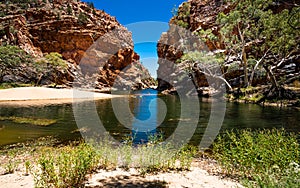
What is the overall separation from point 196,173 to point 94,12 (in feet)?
339

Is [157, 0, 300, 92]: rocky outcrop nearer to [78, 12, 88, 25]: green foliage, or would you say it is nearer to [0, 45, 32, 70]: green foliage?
[78, 12, 88, 25]: green foliage

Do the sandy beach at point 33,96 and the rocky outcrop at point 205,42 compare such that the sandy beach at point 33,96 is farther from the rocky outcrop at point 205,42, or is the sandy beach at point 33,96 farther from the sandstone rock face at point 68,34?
the sandstone rock face at point 68,34

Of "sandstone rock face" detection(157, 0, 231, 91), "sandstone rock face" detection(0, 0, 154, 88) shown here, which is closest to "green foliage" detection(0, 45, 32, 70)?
"sandstone rock face" detection(0, 0, 154, 88)

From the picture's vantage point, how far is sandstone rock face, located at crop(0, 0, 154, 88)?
75.2 m

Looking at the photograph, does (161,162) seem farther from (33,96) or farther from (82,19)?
(82,19)

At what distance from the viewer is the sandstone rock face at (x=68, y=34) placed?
7525 centimetres

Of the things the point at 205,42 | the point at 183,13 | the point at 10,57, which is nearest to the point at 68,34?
the point at 10,57

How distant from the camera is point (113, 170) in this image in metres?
6.73

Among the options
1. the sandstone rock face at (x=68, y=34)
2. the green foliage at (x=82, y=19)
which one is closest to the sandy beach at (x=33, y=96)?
the sandstone rock face at (x=68, y=34)

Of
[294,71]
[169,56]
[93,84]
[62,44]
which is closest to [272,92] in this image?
[294,71]

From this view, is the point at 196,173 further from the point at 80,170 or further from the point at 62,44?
the point at 62,44

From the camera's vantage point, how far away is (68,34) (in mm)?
81250

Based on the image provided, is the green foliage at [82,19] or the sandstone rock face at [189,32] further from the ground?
the green foliage at [82,19]

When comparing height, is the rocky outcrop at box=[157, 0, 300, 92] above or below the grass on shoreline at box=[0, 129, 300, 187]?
above
